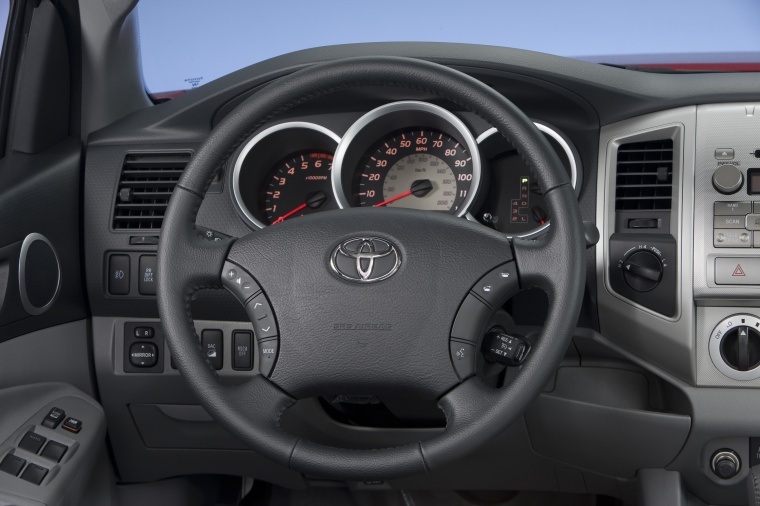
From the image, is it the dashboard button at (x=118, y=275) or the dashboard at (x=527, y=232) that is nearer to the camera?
the dashboard at (x=527, y=232)

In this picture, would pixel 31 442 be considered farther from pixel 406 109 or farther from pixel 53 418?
pixel 406 109

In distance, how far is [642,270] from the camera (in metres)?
1.52

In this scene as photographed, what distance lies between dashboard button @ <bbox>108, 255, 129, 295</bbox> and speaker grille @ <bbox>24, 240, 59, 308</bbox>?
0.36 ft

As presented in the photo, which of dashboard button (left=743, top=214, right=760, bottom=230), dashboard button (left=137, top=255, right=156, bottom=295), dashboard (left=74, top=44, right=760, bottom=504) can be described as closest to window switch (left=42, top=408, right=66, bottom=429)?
dashboard (left=74, top=44, right=760, bottom=504)

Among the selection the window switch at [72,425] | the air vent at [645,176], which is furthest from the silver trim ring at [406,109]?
the window switch at [72,425]

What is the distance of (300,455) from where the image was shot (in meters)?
1.15

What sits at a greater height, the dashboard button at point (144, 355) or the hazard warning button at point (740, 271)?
the hazard warning button at point (740, 271)

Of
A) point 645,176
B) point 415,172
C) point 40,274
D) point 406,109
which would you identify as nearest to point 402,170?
point 415,172

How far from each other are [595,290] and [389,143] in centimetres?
50

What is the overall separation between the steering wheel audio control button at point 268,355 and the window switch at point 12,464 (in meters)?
0.52

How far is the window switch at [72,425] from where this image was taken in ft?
5.18

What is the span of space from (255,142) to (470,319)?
69cm

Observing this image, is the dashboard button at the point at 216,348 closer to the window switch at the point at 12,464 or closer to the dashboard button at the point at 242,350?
the dashboard button at the point at 242,350

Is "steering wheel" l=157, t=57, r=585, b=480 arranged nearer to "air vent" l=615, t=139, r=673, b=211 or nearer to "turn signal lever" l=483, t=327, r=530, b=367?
"turn signal lever" l=483, t=327, r=530, b=367
